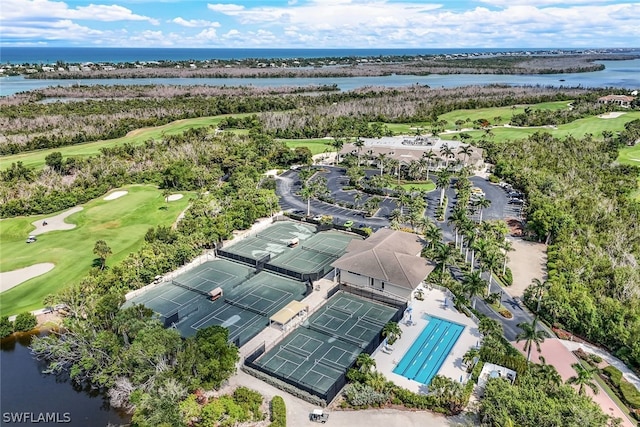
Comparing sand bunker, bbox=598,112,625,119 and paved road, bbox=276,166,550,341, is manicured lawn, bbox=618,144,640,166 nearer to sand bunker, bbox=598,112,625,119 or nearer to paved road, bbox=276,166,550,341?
paved road, bbox=276,166,550,341

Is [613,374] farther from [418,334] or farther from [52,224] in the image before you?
[52,224]

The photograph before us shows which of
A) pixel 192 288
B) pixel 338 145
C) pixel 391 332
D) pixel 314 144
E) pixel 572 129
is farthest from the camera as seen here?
pixel 572 129

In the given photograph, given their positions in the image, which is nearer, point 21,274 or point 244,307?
point 244,307

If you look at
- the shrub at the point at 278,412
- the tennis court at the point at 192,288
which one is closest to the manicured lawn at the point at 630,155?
the tennis court at the point at 192,288

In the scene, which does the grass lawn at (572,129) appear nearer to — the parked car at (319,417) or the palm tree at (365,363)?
the palm tree at (365,363)

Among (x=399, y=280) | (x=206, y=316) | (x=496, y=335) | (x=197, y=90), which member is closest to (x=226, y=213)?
(x=206, y=316)

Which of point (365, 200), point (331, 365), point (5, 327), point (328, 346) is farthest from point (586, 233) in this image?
point (5, 327)
